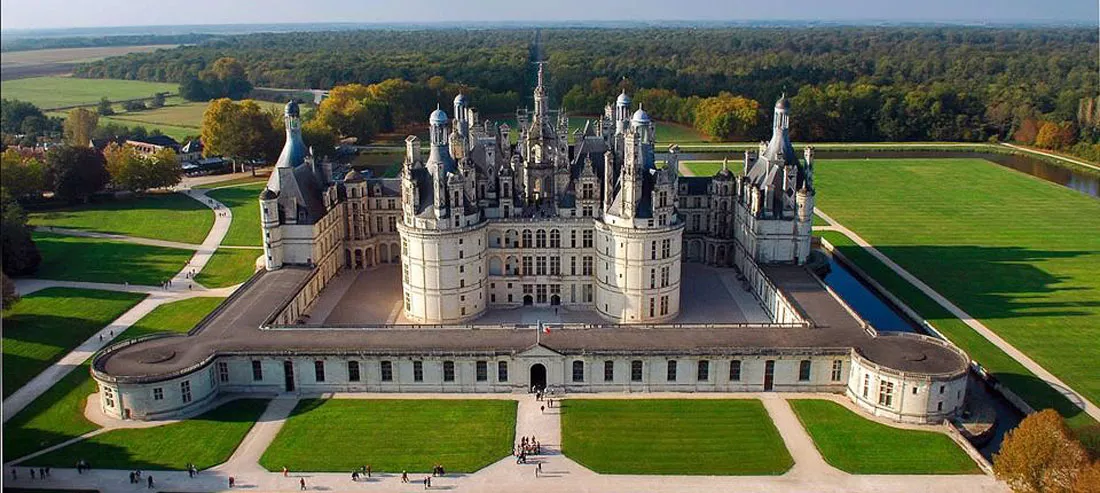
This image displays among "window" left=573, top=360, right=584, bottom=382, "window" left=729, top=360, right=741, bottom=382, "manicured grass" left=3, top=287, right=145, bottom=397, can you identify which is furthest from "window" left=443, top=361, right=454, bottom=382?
"manicured grass" left=3, top=287, right=145, bottom=397

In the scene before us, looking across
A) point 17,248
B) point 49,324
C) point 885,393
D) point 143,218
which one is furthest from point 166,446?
point 143,218

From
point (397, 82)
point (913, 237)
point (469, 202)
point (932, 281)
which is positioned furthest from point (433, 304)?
point (397, 82)

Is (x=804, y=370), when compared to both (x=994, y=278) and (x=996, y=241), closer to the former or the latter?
(x=994, y=278)

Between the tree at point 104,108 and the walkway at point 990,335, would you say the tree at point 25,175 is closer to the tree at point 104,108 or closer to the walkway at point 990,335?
the tree at point 104,108

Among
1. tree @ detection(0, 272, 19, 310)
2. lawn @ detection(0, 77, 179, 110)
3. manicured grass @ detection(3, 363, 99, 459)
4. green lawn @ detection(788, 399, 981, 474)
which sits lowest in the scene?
green lawn @ detection(788, 399, 981, 474)

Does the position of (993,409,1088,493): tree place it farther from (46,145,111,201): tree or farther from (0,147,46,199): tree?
(46,145,111,201): tree

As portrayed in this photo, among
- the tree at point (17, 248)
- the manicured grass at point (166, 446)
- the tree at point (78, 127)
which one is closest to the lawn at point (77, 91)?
the tree at point (78, 127)

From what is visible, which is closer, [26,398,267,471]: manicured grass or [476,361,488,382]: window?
[26,398,267,471]: manicured grass
